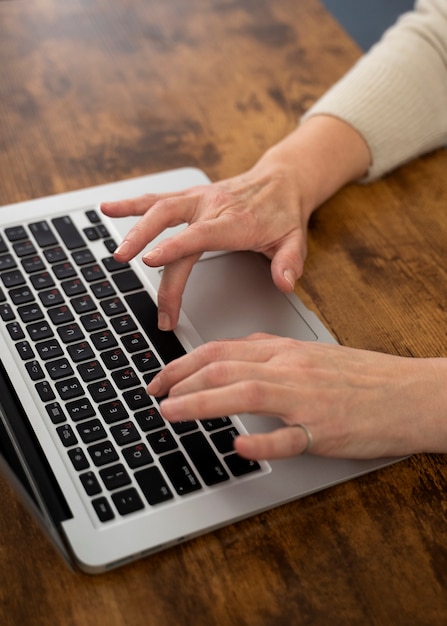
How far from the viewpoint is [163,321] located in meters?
0.87

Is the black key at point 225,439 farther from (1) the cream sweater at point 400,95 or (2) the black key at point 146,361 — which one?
(1) the cream sweater at point 400,95

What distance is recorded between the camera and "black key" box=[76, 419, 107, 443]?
754 mm

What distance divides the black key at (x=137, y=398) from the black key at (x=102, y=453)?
0.17 ft

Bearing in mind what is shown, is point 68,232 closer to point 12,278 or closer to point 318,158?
point 12,278

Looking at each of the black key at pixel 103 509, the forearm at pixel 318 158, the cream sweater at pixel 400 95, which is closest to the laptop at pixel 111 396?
the black key at pixel 103 509

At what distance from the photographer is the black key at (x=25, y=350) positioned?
0.83m

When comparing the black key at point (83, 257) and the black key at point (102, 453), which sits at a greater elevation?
the black key at point (102, 453)

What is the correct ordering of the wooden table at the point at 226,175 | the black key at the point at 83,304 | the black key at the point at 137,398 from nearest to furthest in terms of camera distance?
1. the wooden table at the point at 226,175
2. the black key at the point at 137,398
3. the black key at the point at 83,304

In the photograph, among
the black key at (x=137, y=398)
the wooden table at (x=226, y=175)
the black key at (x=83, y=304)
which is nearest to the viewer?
the wooden table at (x=226, y=175)

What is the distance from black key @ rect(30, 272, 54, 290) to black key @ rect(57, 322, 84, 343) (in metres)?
0.07

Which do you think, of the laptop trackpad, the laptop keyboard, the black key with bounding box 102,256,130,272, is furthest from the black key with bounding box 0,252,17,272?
the laptop trackpad

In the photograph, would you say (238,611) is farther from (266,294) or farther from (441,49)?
(441,49)

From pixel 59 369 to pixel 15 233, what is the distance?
230 millimetres

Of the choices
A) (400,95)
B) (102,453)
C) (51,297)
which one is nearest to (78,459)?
(102,453)
